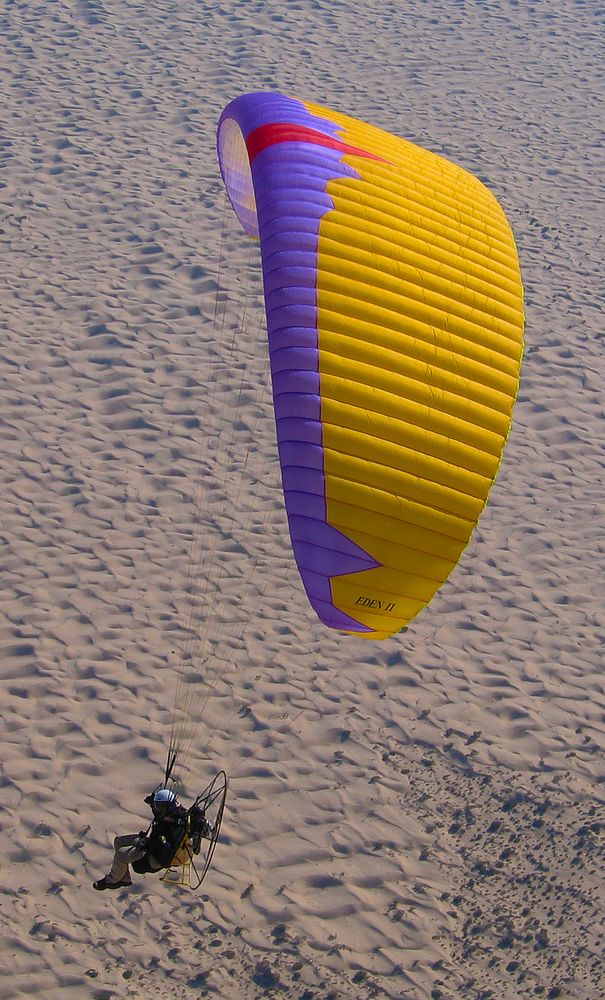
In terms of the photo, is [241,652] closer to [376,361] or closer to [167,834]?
[167,834]

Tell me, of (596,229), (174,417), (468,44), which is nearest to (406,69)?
(468,44)

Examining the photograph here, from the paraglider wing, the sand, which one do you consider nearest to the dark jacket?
the sand

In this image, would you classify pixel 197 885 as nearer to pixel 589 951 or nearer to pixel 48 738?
pixel 48 738

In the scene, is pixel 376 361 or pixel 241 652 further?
pixel 241 652

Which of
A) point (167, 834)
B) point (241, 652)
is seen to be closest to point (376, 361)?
point (167, 834)

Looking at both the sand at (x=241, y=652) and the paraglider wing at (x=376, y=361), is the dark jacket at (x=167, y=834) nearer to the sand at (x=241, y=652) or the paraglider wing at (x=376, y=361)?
the sand at (x=241, y=652)

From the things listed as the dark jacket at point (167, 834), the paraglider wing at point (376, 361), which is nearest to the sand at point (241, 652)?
the dark jacket at point (167, 834)
